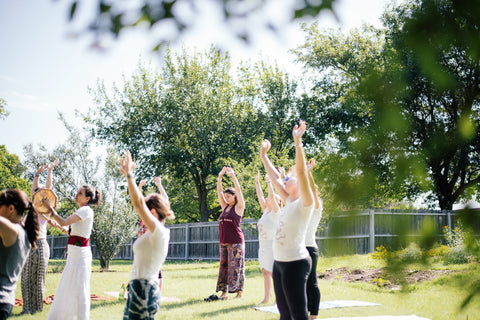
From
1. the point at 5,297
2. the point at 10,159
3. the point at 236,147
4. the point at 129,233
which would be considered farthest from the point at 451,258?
the point at 10,159

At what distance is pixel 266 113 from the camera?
27.2 meters

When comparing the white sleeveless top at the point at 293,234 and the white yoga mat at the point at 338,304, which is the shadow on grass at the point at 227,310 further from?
the white sleeveless top at the point at 293,234

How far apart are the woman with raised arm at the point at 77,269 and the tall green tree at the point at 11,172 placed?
41241 mm

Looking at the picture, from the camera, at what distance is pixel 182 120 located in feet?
88.1

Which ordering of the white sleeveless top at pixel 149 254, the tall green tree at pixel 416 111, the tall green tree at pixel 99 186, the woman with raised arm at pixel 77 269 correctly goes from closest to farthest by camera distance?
the tall green tree at pixel 416 111 → the white sleeveless top at pixel 149 254 → the woman with raised arm at pixel 77 269 → the tall green tree at pixel 99 186

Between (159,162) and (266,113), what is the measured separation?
7226 mm

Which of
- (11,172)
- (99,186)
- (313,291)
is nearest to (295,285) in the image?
(313,291)

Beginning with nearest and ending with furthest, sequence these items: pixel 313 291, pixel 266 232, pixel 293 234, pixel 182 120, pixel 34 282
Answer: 1. pixel 293 234
2. pixel 313 291
3. pixel 34 282
4. pixel 266 232
5. pixel 182 120

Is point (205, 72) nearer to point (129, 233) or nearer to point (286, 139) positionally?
point (286, 139)

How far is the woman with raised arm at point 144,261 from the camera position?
11.7ft

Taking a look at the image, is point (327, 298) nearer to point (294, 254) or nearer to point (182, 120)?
point (294, 254)

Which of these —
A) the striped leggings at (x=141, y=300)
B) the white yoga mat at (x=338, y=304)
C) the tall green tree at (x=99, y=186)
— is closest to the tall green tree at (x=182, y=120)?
the tall green tree at (x=99, y=186)

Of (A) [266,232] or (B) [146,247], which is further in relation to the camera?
(A) [266,232]

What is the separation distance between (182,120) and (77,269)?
2168 cm
